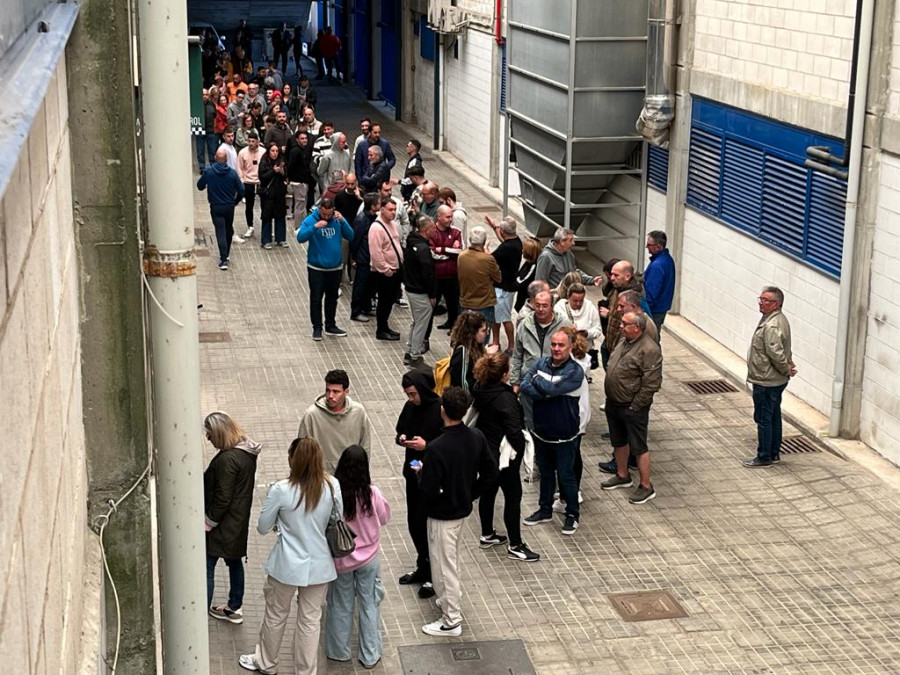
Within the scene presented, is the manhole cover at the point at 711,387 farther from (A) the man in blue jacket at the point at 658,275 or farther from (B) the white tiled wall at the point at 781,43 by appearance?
(B) the white tiled wall at the point at 781,43

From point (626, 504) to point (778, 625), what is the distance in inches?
95.2

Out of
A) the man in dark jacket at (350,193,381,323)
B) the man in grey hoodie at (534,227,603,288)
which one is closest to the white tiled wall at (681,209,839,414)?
the man in grey hoodie at (534,227,603,288)

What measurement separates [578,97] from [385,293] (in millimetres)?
3922

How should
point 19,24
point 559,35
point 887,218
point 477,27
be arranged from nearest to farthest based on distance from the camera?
point 19,24 → point 887,218 → point 559,35 → point 477,27

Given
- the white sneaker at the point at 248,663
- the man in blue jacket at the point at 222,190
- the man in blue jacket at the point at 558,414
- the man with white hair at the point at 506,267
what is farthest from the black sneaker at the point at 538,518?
the man in blue jacket at the point at 222,190

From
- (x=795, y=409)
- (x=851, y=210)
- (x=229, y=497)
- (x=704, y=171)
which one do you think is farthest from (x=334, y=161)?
(x=229, y=497)

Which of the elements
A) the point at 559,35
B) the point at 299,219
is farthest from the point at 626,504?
the point at 299,219

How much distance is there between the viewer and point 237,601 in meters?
9.54

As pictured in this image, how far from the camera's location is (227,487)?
8828 mm

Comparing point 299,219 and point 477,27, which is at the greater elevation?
point 477,27

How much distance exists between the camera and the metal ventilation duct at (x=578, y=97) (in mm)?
18000

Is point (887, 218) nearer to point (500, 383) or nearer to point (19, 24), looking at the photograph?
point (500, 383)

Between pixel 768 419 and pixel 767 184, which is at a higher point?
pixel 767 184

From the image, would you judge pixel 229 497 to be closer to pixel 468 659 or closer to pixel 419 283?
pixel 468 659
